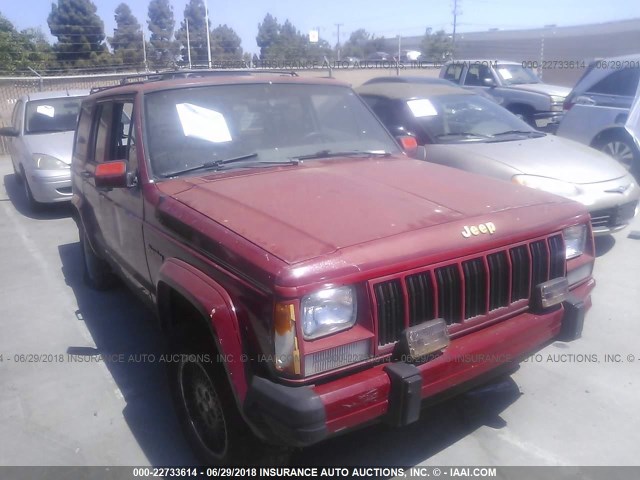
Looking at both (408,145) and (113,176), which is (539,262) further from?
(113,176)

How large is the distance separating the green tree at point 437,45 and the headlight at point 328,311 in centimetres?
4526

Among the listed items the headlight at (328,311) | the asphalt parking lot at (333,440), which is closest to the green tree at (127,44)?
the asphalt parking lot at (333,440)

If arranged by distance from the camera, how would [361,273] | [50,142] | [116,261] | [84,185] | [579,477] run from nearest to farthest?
1. [361,273]
2. [579,477]
3. [116,261]
4. [84,185]
5. [50,142]

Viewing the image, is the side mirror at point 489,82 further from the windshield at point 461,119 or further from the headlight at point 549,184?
the headlight at point 549,184

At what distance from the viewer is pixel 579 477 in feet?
9.47

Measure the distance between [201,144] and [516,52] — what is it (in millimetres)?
41288

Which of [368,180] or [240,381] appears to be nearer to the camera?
[240,381]

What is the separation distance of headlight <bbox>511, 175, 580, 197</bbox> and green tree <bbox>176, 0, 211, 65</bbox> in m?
42.0

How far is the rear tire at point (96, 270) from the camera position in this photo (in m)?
5.33

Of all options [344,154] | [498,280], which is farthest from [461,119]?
[498,280]

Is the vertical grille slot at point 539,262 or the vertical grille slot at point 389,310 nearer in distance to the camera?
the vertical grille slot at point 389,310

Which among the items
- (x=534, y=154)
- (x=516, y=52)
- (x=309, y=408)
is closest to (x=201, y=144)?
(x=309, y=408)

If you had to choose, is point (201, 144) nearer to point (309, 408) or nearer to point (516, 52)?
point (309, 408)

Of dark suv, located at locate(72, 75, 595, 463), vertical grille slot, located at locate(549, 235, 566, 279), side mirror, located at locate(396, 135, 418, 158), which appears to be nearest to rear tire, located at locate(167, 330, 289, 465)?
dark suv, located at locate(72, 75, 595, 463)
